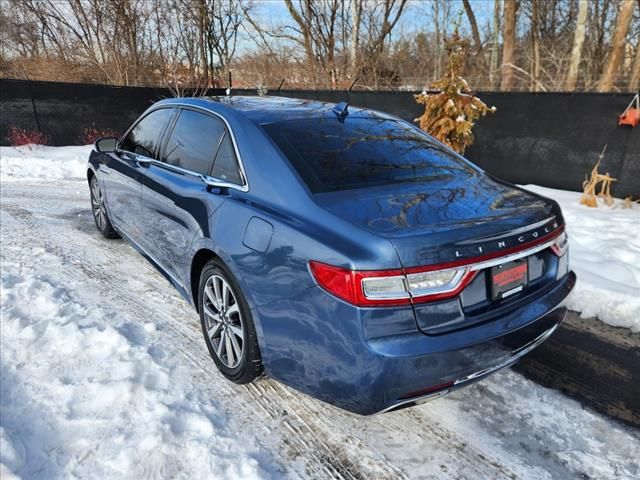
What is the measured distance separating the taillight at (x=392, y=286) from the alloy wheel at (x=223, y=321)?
0.86 metres

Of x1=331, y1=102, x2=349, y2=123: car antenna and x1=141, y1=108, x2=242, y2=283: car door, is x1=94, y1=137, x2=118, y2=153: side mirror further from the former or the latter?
x1=331, y1=102, x2=349, y2=123: car antenna

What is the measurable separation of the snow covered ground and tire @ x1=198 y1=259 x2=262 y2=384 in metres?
0.14

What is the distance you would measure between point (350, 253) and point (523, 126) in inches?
312

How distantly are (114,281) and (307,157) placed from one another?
2.49 m

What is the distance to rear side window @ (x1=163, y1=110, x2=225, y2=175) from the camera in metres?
2.99

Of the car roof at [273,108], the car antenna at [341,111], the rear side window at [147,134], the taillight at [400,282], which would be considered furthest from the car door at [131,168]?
the taillight at [400,282]

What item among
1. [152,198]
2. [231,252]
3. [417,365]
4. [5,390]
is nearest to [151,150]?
[152,198]

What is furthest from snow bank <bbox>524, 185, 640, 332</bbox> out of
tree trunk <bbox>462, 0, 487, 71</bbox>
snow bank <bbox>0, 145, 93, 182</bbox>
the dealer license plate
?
tree trunk <bbox>462, 0, 487, 71</bbox>

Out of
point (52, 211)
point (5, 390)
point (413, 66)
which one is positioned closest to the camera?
point (5, 390)

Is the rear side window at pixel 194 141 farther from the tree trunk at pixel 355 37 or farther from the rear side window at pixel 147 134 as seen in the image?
the tree trunk at pixel 355 37

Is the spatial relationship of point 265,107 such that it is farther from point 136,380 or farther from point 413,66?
point 413,66

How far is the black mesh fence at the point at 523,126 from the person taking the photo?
747 centimetres

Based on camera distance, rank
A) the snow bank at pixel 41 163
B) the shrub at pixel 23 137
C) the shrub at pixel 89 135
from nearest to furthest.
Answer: the snow bank at pixel 41 163
the shrub at pixel 23 137
the shrub at pixel 89 135

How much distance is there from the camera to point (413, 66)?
2616cm
